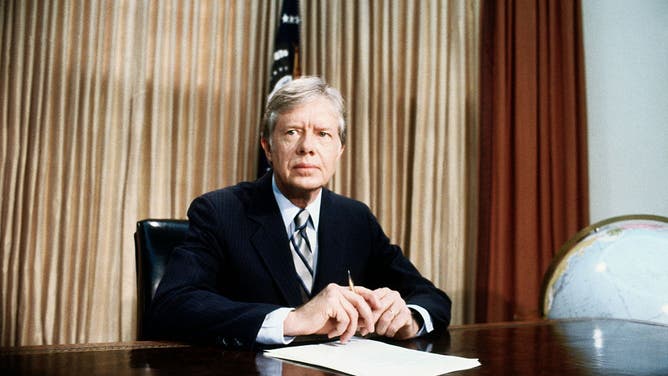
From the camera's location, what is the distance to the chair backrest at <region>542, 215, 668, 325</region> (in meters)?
1.84

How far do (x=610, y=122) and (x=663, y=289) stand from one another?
5.74 feet

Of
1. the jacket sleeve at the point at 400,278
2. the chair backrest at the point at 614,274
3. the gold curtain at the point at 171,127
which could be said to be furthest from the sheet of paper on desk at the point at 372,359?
the gold curtain at the point at 171,127

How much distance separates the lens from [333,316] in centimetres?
115

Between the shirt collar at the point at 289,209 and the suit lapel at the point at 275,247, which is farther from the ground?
the shirt collar at the point at 289,209

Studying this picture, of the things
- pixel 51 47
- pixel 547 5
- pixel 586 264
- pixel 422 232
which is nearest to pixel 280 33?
pixel 51 47

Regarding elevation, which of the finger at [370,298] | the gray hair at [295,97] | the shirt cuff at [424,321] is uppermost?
the gray hair at [295,97]

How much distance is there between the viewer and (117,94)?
9.48ft

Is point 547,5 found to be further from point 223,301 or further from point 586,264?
point 223,301

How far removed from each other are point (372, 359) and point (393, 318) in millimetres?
301

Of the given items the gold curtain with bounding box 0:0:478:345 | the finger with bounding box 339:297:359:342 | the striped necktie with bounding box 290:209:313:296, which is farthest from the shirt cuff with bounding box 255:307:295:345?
the gold curtain with bounding box 0:0:478:345

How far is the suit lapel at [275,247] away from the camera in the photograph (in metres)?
1.56

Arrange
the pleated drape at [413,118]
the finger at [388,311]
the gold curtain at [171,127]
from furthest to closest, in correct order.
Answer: the pleated drape at [413,118], the gold curtain at [171,127], the finger at [388,311]

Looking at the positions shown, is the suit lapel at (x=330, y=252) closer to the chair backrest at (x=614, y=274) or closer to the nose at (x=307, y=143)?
the nose at (x=307, y=143)

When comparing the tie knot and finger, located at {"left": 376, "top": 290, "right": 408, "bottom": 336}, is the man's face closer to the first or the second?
the tie knot
